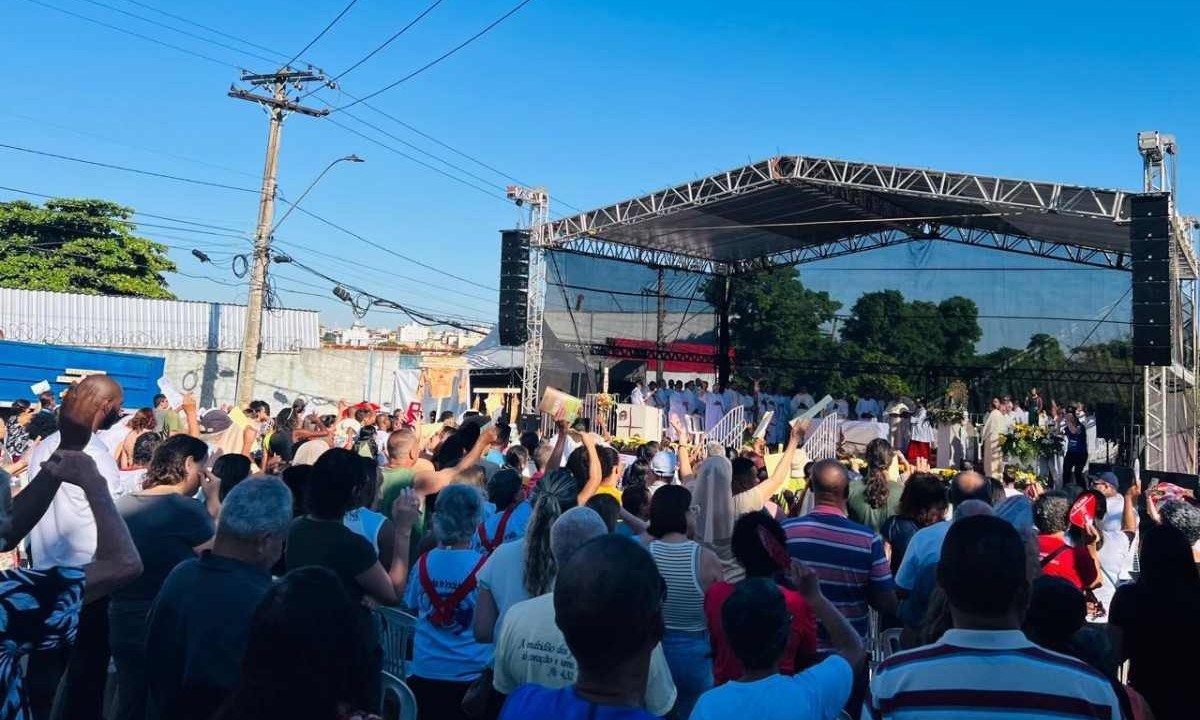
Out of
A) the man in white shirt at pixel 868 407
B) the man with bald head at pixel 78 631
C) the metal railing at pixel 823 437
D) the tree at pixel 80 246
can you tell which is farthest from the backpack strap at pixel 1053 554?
the tree at pixel 80 246

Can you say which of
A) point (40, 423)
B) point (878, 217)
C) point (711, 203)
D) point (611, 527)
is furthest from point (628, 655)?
point (878, 217)

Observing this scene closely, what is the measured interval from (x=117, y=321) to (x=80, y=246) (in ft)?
41.6

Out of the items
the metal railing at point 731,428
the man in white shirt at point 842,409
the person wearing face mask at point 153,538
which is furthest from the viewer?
the metal railing at point 731,428

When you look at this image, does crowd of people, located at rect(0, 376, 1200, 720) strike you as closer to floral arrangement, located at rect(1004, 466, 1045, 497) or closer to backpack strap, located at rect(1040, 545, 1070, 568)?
backpack strap, located at rect(1040, 545, 1070, 568)

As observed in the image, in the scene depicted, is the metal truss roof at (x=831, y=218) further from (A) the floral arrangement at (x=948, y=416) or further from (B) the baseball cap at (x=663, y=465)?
(B) the baseball cap at (x=663, y=465)

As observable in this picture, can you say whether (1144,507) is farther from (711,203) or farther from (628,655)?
(628,655)

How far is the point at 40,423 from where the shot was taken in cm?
690

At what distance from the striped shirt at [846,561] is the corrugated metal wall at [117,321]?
2575 cm

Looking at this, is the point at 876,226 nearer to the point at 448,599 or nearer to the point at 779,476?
the point at 779,476

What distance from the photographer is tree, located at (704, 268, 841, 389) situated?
23766mm

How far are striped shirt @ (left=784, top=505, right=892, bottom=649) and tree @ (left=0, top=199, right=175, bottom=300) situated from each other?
125 ft

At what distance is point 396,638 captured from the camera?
434cm

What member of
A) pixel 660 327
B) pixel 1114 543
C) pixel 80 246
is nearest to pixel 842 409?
pixel 660 327

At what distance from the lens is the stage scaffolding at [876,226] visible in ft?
48.5
